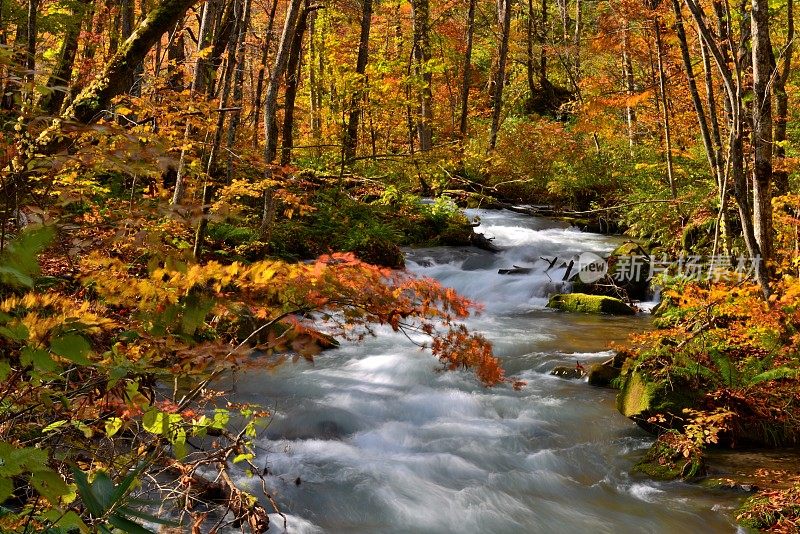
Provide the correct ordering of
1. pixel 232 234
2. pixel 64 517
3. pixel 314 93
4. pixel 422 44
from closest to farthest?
pixel 64 517
pixel 232 234
pixel 422 44
pixel 314 93

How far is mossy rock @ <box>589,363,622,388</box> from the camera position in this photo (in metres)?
8.15

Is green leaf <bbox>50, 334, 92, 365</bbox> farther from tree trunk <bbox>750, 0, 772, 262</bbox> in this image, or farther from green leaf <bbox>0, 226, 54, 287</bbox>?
tree trunk <bbox>750, 0, 772, 262</bbox>

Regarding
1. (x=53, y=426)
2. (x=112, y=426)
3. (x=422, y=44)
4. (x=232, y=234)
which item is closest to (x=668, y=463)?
(x=112, y=426)

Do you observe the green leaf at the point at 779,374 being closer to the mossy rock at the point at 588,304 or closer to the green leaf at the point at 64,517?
the mossy rock at the point at 588,304

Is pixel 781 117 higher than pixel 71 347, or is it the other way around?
pixel 781 117

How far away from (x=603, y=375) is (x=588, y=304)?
3.74 m

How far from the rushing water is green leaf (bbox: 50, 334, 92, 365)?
3848 millimetres

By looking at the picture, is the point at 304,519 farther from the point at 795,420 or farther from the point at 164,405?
the point at 795,420

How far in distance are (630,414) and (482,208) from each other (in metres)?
12.9

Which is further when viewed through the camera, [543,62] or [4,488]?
[543,62]

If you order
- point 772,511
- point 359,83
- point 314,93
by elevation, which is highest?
point 314,93

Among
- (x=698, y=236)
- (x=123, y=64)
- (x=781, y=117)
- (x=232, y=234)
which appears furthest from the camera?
(x=698, y=236)

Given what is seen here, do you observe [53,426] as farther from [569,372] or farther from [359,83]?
[359,83]

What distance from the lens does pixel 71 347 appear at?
171 centimetres
